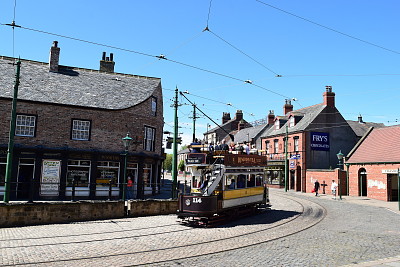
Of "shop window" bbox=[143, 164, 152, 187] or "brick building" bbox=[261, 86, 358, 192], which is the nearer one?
"shop window" bbox=[143, 164, 152, 187]

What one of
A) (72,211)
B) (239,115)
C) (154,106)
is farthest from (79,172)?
(239,115)

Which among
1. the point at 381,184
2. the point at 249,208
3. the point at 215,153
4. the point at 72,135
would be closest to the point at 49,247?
the point at 215,153

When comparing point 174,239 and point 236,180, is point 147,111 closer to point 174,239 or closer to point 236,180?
point 236,180

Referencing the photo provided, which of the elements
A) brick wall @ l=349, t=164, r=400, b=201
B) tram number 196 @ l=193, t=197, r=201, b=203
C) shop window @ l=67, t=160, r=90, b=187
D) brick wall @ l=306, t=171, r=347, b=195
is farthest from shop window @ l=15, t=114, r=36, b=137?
brick wall @ l=349, t=164, r=400, b=201

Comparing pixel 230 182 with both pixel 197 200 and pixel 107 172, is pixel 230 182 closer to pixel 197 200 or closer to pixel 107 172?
pixel 197 200

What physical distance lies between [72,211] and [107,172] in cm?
800

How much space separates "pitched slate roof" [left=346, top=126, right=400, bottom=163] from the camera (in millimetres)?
27156

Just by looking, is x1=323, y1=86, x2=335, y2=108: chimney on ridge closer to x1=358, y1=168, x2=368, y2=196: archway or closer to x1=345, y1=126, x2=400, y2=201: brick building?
x1=345, y1=126, x2=400, y2=201: brick building

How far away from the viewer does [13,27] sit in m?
12.9

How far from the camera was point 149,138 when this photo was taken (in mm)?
25688

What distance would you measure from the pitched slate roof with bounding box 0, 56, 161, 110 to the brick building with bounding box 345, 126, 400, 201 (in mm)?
19893

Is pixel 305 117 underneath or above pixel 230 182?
above

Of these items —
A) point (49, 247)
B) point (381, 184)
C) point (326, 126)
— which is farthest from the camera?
point (326, 126)

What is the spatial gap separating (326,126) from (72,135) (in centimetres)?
2826
